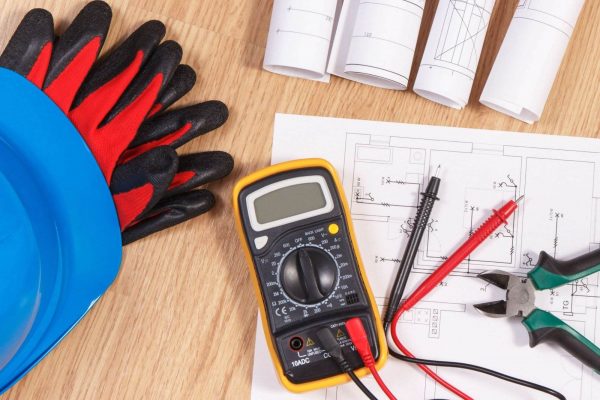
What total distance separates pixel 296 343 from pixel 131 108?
0.90 ft

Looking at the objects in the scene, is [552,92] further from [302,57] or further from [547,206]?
[302,57]

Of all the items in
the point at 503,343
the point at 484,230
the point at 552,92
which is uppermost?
the point at 552,92

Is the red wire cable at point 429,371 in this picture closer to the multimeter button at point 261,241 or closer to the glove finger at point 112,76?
the multimeter button at point 261,241

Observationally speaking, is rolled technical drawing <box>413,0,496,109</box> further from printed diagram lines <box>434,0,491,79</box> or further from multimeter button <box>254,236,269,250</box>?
multimeter button <box>254,236,269,250</box>

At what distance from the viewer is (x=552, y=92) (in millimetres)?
→ 692

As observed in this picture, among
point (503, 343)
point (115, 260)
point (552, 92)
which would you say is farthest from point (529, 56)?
point (115, 260)

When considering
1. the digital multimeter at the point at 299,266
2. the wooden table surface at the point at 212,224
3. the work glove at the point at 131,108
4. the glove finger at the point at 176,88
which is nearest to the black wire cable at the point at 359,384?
the digital multimeter at the point at 299,266

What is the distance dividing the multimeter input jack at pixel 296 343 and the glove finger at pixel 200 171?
0.18 m

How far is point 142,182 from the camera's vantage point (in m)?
0.63

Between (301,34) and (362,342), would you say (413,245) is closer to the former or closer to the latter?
(362,342)

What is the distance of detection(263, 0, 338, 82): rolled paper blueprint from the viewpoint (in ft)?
2.11

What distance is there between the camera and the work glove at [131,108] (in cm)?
64

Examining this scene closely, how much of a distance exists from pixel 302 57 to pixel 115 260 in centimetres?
27

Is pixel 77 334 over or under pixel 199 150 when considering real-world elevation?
under
